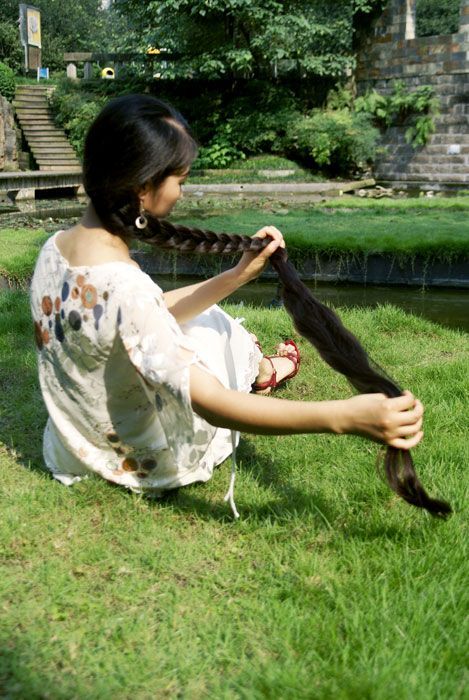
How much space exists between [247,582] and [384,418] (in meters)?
0.67

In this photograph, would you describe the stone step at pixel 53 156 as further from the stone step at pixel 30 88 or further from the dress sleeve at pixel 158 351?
the dress sleeve at pixel 158 351

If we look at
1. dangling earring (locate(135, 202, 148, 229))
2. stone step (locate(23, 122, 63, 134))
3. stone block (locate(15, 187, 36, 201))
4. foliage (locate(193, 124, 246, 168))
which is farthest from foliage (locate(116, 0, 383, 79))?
dangling earring (locate(135, 202, 148, 229))

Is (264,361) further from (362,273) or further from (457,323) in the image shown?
(362,273)

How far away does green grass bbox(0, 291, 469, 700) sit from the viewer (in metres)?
1.65

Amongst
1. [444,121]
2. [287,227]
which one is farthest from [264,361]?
[444,121]

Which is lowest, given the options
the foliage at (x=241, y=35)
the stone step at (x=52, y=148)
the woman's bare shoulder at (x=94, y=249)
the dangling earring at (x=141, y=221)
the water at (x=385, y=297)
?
the water at (x=385, y=297)

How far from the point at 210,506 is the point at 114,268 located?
2.99 ft

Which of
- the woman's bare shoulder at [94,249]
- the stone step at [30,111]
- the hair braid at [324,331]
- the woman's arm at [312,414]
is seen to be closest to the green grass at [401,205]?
the hair braid at [324,331]

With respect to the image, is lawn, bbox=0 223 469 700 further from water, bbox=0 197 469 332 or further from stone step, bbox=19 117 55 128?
stone step, bbox=19 117 55 128

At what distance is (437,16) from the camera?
1470 inches

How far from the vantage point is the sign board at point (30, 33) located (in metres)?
28.2

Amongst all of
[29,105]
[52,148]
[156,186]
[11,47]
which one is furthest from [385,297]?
[11,47]

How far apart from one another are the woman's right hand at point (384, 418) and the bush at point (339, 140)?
17407 mm

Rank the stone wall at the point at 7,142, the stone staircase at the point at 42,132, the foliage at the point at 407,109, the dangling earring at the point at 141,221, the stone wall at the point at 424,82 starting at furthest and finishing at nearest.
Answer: the stone staircase at the point at 42,132 < the stone wall at the point at 7,142 < the foliage at the point at 407,109 < the stone wall at the point at 424,82 < the dangling earring at the point at 141,221
